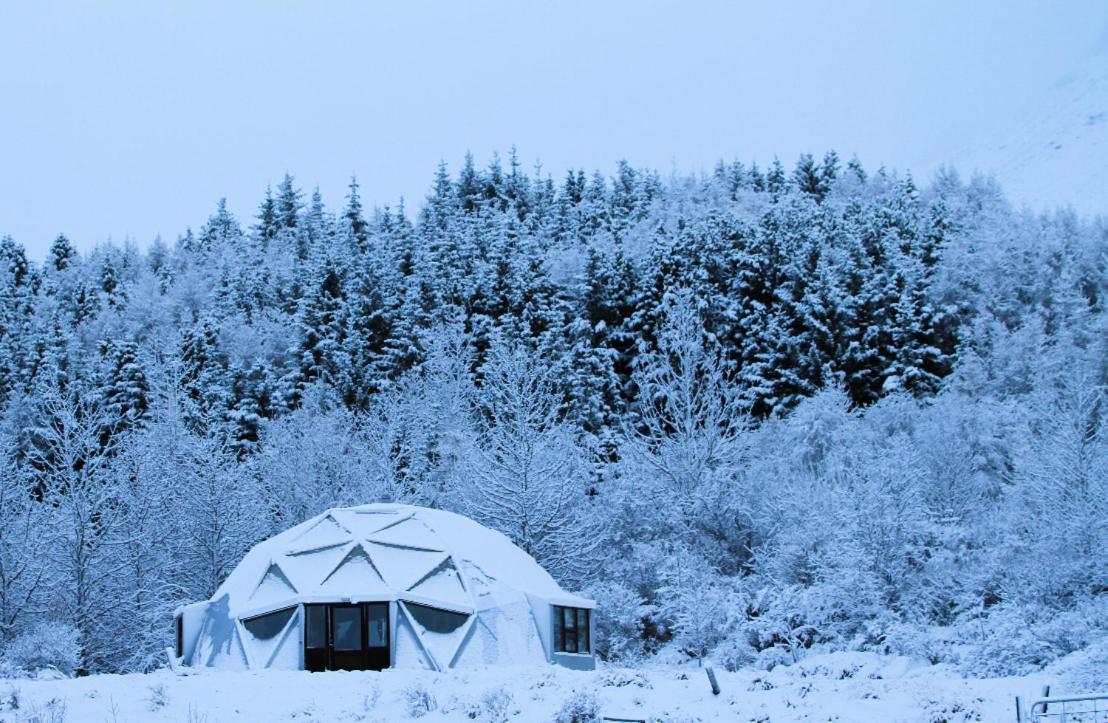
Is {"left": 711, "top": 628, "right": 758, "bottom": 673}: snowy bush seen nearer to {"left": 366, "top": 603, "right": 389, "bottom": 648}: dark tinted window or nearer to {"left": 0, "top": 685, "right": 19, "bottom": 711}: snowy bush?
{"left": 366, "top": 603, "right": 389, "bottom": 648}: dark tinted window

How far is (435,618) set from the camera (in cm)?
2516

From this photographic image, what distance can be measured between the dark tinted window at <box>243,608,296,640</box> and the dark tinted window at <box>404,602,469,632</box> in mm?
2472

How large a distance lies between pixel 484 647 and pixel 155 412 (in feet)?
Answer: 101

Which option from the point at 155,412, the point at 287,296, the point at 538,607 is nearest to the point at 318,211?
the point at 287,296

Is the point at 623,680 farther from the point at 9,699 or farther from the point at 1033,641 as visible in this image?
the point at 1033,641

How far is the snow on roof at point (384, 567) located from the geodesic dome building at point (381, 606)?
3 centimetres

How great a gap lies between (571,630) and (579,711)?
1173 centimetres

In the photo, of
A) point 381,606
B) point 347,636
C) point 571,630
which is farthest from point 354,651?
point 571,630

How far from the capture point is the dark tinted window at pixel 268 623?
25.1m

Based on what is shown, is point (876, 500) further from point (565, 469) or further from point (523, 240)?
point (523, 240)

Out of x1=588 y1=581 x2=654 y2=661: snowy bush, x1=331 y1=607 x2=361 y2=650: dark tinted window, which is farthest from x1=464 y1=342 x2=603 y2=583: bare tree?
x1=331 y1=607 x2=361 y2=650: dark tinted window

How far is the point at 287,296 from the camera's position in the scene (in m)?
74.8

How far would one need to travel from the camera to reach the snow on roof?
992 inches

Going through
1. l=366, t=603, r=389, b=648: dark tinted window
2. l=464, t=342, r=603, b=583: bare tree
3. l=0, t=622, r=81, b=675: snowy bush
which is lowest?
l=0, t=622, r=81, b=675: snowy bush
